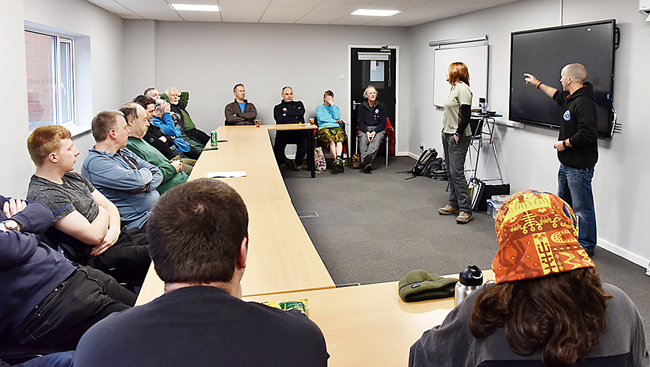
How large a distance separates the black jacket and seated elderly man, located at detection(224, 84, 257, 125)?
5.58 metres

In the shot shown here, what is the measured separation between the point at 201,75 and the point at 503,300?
873 centimetres

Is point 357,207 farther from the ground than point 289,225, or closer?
closer

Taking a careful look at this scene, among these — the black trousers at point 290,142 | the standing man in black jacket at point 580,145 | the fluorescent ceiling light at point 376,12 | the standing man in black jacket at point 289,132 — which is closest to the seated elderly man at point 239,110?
the standing man in black jacket at point 289,132

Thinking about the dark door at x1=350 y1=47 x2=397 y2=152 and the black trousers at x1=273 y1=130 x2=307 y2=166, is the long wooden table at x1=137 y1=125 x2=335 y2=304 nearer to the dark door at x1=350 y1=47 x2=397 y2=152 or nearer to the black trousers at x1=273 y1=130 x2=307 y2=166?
the black trousers at x1=273 y1=130 x2=307 y2=166

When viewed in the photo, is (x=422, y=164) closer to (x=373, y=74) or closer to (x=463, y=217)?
(x=373, y=74)

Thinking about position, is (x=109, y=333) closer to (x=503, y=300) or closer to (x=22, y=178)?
(x=503, y=300)

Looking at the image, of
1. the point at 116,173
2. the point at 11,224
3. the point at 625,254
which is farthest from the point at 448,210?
the point at 11,224

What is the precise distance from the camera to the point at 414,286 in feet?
6.29

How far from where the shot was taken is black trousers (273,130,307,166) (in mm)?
8852

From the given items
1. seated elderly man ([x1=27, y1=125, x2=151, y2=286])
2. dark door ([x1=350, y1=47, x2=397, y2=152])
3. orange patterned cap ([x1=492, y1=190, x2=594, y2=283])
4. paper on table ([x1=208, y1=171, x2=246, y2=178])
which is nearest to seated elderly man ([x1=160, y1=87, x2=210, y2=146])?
dark door ([x1=350, y1=47, x2=397, y2=152])

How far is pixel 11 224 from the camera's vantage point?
2.07 meters

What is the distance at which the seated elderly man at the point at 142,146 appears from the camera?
12.9ft

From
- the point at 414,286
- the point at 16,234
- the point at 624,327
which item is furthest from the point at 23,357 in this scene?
the point at 624,327

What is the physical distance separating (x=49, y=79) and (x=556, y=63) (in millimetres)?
5427
